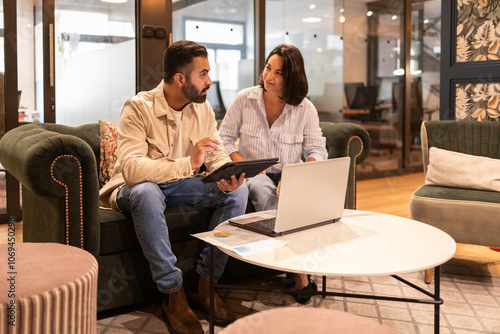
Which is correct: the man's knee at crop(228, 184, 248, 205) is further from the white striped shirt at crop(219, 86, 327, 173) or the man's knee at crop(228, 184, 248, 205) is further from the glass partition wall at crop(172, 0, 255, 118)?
the glass partition wall at crop(172, 0, 255, 118)

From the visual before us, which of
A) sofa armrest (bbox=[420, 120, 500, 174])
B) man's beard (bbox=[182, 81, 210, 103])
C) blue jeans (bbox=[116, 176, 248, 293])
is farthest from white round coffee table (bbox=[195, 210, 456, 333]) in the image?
sofa armrest (bbox=[420, 120, 500, 174])

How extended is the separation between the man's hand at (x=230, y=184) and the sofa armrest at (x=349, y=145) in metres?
0.91

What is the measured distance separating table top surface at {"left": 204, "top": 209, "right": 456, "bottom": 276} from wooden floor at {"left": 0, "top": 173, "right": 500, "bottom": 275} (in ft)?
4.37

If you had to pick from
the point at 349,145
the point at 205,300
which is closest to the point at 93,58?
the point at 349,145

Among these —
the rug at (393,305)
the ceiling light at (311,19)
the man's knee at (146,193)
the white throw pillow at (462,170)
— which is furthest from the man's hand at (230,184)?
the ceiling light at (311,19)

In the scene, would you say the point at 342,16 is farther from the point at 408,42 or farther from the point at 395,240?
the point at 395,240

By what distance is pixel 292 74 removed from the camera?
8.18 feet

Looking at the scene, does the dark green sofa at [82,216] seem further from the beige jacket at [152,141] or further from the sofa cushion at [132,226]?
the beige jacket at [152,141]

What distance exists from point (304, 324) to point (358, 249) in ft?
2.15

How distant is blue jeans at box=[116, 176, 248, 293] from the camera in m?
1.99

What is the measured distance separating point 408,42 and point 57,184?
5.30m

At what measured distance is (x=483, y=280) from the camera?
Result: 8.63 feet

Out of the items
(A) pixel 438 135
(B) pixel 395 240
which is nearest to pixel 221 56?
(A) pixel 438 135

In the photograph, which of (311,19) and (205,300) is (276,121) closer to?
(205,300)
